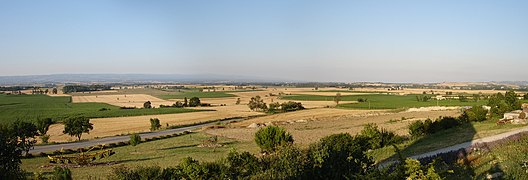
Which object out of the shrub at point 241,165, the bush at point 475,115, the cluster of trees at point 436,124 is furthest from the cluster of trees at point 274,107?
the shrub at point 241,165

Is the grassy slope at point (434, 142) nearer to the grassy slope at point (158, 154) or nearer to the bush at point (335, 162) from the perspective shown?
the bush at point (335, 162)

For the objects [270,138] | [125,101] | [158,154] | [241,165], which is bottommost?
[125,101]

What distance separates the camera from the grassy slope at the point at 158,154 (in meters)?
29.6

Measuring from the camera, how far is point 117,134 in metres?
57.1

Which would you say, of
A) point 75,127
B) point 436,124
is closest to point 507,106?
point 436,124

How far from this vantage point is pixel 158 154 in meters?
36.9

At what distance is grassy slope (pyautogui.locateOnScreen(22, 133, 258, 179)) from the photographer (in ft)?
97.0

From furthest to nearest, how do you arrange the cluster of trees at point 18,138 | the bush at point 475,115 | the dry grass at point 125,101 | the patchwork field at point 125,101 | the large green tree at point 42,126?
1. the dry grass at point 125,101
2. the patchwork field at point 125,101
3. the large green tree at point 42,126
4. the bush at point 475,115
5. the cluster of trees at point 18,138

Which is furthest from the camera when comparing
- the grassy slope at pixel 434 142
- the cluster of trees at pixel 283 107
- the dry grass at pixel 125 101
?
the dry grass at pixel 125 101

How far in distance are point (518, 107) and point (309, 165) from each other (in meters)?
38.8

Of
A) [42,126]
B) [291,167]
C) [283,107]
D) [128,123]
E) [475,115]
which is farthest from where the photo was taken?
[283,107]

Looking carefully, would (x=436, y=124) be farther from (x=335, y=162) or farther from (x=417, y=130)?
(x=335, y=162)

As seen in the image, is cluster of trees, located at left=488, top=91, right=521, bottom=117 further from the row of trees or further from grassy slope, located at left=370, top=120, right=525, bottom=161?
grassy slope, located at left=370, top=120, right=525, bottom=161

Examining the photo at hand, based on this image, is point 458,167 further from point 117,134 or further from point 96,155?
point 117,134
